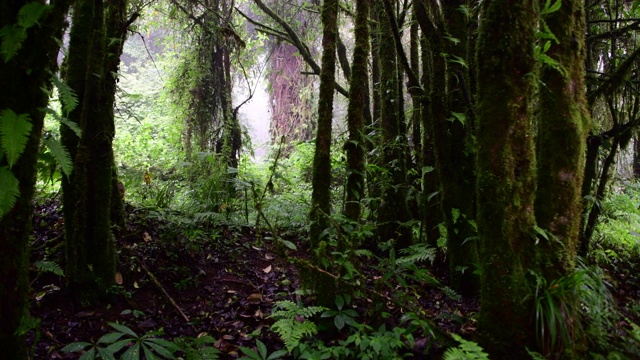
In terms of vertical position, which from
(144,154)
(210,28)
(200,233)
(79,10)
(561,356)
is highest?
(210,28)

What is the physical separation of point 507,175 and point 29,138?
8.59ft

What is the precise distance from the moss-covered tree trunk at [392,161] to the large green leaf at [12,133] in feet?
12.5

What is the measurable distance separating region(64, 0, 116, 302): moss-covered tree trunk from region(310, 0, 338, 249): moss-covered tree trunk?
1890 mm

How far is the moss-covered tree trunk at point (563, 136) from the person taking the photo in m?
2.66

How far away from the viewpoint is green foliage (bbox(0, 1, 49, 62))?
1589mm

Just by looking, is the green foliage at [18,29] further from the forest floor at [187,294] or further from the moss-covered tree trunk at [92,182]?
the moss-covered tree trunk at [92,182]

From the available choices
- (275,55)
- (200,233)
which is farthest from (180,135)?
(275,55)

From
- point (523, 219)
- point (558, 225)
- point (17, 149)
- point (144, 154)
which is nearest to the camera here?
point (17, 149)

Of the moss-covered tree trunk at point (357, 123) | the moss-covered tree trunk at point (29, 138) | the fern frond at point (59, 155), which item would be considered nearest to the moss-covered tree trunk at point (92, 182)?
the moss-covered tree trunk at point (29, 138)

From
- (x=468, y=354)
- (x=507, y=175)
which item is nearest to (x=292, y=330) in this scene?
(x=468, y=354)

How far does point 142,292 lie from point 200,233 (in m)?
1.18

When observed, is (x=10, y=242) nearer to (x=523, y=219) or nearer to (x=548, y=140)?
(x=523, y=219)

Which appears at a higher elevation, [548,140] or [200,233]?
[548,140]

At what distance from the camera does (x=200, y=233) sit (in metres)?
4.83
